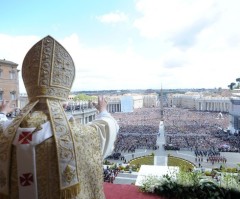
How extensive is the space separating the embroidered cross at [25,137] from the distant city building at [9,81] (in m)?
12.7

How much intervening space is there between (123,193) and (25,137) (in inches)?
111

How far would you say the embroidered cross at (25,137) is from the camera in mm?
1435

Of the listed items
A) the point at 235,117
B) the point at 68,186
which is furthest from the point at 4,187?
the point at 235,117

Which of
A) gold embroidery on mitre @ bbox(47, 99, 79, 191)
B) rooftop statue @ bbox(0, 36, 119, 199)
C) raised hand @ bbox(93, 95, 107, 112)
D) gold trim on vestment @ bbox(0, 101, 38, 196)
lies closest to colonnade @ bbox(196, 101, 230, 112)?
raised hand @ bbox(93, 95, 107, 112)

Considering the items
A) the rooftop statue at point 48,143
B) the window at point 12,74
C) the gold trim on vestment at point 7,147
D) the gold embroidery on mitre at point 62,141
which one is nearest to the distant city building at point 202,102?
the window at point 12,74

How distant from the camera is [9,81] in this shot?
13.9 m

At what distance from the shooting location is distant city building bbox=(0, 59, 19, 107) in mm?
13391

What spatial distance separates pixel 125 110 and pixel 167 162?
40467 mm

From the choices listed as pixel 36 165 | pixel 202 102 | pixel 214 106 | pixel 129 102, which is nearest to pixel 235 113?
pixel 36 165

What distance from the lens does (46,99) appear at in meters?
1.56

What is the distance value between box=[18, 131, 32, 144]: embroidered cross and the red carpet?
104 inches

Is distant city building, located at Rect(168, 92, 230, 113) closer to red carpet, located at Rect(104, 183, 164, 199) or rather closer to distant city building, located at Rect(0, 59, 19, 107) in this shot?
distant city building, located at Rect(0, 59, 19, 107)

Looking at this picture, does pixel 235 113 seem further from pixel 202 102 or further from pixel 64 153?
pixel 202 102

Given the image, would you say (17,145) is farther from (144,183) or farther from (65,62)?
(144,183)
